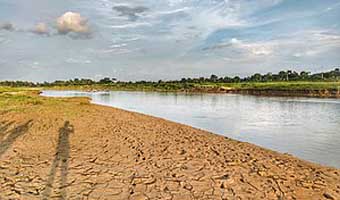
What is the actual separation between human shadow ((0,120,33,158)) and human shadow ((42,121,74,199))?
1.69 metres

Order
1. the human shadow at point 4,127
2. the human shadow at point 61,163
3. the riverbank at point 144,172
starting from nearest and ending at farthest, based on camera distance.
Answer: the human shadow at point 61,163 < the riverbank at point 144,172 < the human shadow at point 4,127

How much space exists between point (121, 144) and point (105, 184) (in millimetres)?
5360

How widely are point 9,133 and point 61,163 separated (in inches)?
273

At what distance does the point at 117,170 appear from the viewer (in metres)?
8.65

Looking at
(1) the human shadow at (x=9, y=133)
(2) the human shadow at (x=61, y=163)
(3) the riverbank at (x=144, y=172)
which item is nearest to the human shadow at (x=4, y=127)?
(1) the human shadow at (x=9, y=133)

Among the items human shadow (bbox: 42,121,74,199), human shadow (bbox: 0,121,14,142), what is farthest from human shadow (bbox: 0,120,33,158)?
human shadow (bbox: 42,121,74,199)

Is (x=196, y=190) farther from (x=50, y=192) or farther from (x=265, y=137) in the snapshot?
(x=265, y=137)

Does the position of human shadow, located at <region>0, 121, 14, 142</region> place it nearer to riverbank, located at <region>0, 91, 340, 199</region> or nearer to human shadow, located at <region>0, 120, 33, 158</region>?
human shadow, located at <region>0, 120, 33, 158</region>

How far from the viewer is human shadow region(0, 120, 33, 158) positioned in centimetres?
1184

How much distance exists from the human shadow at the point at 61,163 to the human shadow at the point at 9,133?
1688 mm

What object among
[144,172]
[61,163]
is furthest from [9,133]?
[144,172]

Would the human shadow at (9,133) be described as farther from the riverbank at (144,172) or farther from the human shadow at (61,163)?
the human shadow at (61,163)

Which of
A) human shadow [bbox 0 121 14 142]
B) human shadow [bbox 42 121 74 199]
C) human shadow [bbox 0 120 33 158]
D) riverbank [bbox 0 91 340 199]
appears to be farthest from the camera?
human shadow [bbox 0 121 14 142]

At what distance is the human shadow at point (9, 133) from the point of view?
11844 mm
